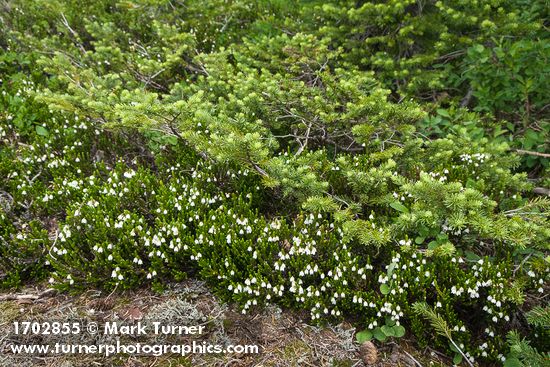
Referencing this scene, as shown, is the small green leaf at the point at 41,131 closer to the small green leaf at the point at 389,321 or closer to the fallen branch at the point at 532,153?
the small green leaf at the point at 389,321

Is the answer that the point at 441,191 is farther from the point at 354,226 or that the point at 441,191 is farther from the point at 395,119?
the point at 395,119

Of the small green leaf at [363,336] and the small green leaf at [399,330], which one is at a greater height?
the small green leaf at [399,330]

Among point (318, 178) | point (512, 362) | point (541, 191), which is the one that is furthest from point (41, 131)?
point (541, 191)

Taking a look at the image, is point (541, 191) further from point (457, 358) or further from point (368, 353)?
point (368, 353)

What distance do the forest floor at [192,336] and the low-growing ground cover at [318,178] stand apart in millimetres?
127

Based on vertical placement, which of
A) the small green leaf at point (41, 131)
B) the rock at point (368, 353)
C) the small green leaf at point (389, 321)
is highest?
the small green leaf at point (41, 131)

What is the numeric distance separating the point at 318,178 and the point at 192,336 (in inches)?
77.9

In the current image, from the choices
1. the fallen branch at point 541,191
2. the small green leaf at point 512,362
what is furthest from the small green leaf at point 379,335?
the fallen branch at point 541,191

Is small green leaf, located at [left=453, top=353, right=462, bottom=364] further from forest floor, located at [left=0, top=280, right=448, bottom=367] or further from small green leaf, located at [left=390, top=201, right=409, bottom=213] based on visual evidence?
small green leaf, located at [left=390, top=201, right=409, bottom=213]

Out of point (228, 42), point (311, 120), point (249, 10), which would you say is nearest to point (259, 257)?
point (311, 120)

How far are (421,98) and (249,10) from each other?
3665mm

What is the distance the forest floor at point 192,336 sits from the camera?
3.41m

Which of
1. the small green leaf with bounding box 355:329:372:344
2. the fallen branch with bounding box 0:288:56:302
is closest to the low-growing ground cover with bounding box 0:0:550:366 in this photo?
the small green leaf with bounding box 355:329:372:344

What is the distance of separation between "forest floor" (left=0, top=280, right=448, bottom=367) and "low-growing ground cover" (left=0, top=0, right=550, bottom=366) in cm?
13
